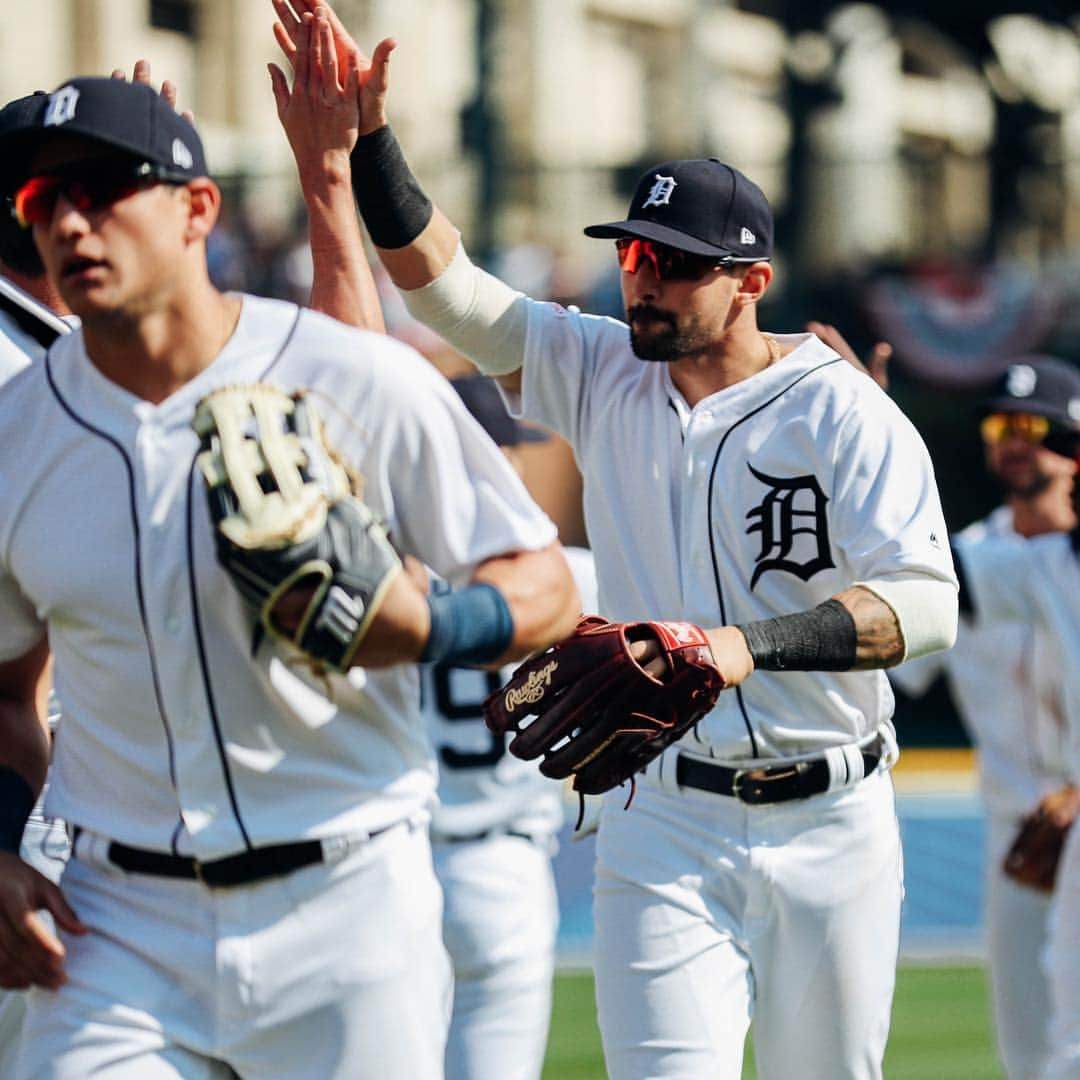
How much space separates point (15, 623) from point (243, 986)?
2.29 ft

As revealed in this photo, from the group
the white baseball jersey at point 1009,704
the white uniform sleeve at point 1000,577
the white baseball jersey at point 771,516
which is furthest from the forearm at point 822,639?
the white baseball jersey at point 1009,704

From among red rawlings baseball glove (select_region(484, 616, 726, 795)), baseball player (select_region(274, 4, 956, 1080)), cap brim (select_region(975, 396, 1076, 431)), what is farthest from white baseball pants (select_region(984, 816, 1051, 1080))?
red rawlings baseball glove (select_region(484, 616, 726, 795))

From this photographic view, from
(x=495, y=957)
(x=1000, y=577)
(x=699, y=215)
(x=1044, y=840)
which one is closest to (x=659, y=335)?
(x=699, y=215)

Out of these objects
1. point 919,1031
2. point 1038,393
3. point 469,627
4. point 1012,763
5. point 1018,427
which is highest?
point 469,627

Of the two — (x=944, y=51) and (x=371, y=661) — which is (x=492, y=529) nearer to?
(x=371, y=661)

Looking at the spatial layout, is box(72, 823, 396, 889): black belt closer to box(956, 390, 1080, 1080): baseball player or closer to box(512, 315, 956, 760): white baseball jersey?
box(512, 315, 956, 760): white baseball jersey

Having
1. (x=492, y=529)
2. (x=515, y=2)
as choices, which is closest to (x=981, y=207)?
(x=515, y=2)

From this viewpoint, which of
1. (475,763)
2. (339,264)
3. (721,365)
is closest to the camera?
(339,264)

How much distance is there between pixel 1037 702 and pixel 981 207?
10493 mm

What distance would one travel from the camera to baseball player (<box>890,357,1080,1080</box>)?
283 inches

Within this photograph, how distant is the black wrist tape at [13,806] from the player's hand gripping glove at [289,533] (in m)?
0.66

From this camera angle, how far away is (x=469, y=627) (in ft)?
10.3

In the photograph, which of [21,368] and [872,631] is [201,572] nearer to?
[21,368]

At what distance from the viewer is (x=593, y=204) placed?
18391mm
